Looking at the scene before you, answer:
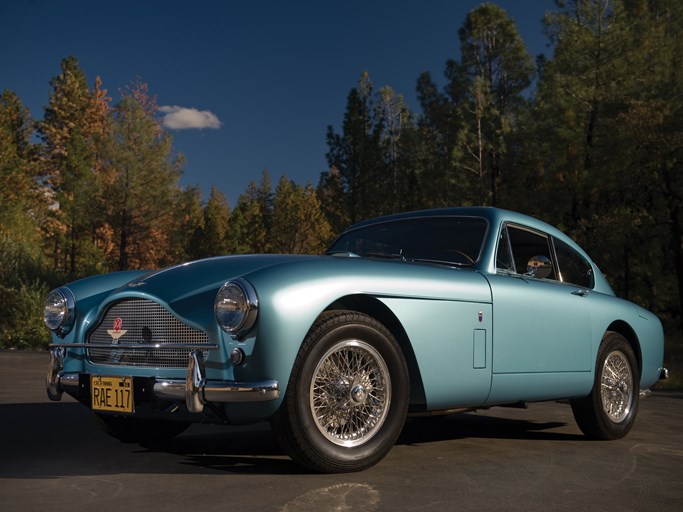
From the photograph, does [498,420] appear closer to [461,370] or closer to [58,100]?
[461,370]

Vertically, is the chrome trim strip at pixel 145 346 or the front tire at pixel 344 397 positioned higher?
the chrome trim strip at pixel 145 346

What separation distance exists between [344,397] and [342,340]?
12.0 inches

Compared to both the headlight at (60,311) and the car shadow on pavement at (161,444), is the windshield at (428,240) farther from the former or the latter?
the headlight at (60,311)

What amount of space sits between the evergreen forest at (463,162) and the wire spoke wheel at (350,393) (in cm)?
1521

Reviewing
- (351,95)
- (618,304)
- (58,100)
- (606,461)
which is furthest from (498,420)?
(58,100)

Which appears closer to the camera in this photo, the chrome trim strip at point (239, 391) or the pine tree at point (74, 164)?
the chrome trim strip at point (239, 391)

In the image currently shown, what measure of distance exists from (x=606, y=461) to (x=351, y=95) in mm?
36885

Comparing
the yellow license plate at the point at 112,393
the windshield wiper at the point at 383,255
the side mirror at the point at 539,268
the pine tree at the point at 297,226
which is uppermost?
the pine tree at the point at 297,226

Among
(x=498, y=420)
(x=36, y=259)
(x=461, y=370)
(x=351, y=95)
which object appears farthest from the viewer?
(x=351, y=95)

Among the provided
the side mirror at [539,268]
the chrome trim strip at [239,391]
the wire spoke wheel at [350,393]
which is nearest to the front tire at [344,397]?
the wire spoke wheel at [350,393]

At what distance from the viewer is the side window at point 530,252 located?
17.6 feet

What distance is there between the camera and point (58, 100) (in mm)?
54031

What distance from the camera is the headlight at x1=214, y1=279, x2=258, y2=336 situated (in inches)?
144

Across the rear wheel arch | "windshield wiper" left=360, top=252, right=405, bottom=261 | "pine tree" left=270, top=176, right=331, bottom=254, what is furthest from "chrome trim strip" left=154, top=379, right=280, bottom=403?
"pine tree" left=270, top=176, right=331, bottom=254
